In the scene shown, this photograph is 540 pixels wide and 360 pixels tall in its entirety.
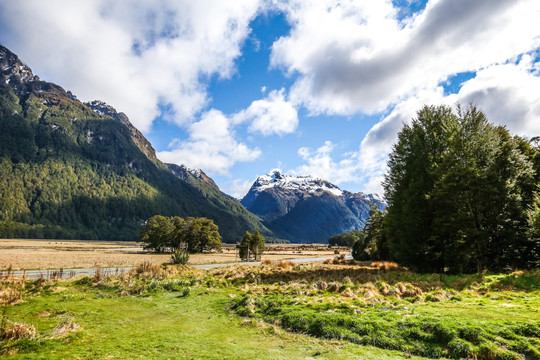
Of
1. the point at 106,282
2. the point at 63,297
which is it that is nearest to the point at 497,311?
A: the point at 63,297

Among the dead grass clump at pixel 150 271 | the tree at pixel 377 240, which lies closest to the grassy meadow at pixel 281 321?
the dead grass clump at pixel 150 271

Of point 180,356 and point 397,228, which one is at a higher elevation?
point 397,228

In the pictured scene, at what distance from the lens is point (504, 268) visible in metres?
22.9

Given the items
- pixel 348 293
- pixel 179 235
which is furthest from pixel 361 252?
pixel 179 235

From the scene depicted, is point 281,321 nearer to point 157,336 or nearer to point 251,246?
point 157,336

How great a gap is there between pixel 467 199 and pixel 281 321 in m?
21.0

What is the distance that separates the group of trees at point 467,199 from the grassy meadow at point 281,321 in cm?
639

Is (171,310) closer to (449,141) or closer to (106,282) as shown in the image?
(106,282)

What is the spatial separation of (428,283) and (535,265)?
38.4 feet

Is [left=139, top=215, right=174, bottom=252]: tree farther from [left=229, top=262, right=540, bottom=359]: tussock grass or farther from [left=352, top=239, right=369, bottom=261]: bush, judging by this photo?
[left=229, top=262, right=540, bottom=359]: tussock grass

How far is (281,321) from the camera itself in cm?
1142

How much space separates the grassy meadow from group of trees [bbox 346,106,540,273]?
21.0 ft

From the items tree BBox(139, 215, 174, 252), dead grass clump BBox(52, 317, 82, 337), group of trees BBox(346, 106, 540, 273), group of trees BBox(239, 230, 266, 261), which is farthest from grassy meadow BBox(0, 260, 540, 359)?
tree BBox(139, 215, 174, 252)

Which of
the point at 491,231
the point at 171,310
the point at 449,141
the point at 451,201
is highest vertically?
the point at 449,141
